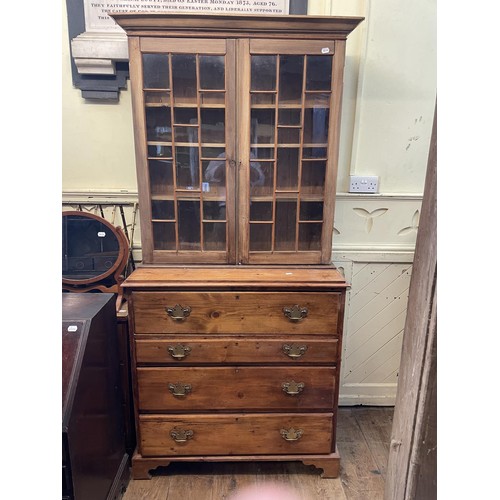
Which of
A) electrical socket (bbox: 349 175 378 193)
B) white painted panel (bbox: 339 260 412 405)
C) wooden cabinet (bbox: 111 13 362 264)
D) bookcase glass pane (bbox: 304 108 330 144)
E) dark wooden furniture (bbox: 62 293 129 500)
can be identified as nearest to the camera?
dark wooden furniture (bbox: 62 293 129 500)

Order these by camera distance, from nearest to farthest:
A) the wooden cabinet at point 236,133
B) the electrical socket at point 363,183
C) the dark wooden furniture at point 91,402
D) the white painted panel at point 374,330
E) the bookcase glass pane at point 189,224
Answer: the dark wooden furniture at point 91,402 → the wooden cabinet at point 236,133 → the bookcase glass pane at point 189,224 → the electrical socket at point 363,183 → the white painted panel at point 374,330

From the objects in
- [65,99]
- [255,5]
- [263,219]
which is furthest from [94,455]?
[255,5]

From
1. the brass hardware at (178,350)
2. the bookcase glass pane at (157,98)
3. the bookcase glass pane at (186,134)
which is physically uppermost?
the bookcase glass pane at (157,98)

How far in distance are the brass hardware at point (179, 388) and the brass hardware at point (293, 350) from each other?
43cm

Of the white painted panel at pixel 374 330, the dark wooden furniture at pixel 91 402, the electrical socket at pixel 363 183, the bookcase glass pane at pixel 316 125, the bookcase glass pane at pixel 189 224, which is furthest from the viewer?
the white painted panel at pixel 374 330

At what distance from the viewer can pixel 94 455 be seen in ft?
4.45

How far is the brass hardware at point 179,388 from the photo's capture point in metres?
1.60

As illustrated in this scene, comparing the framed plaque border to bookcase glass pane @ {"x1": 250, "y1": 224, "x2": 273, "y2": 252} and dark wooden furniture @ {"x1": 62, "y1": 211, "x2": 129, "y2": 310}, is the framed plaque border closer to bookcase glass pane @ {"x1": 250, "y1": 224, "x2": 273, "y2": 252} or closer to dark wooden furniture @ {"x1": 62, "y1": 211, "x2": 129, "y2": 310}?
dark wooden furniture @ {"x1": 62, "y1": 211, "x2": 129, "y2": 310}

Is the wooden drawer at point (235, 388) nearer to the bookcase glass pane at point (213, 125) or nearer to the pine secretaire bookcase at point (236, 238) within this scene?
the pine secretaire bookcase at point (236, 238)

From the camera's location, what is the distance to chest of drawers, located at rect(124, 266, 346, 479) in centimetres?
153

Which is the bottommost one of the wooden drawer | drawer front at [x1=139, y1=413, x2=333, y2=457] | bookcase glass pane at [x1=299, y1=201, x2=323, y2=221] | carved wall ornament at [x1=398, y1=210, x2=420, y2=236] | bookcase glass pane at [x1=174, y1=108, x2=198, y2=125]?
drawer front at [x1=139, y1=413, x2=333, y2=457]

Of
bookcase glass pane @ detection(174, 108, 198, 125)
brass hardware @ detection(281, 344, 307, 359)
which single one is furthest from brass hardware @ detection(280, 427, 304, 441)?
bookcase glass pane @ detection(174, 108, 198, 125)

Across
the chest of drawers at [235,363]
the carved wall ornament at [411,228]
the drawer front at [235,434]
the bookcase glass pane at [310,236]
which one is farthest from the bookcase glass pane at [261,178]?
the drawer front at [235,434]

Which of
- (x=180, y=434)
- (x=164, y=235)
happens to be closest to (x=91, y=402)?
(x=180, y=434)
